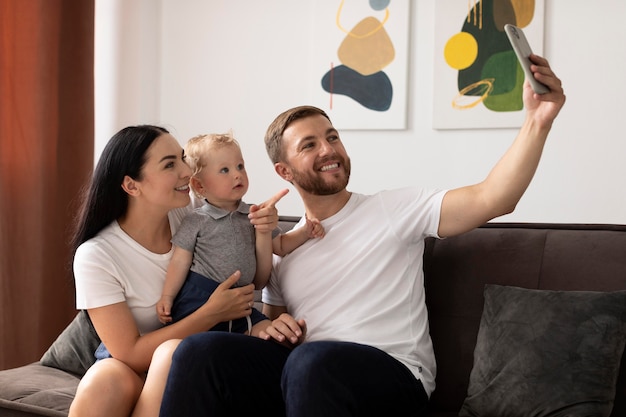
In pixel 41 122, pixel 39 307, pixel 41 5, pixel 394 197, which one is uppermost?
pixel 41 5

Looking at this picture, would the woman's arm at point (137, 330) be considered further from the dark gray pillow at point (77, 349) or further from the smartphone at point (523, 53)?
the smartphone at point (523, 53)

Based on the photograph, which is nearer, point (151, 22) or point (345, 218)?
point (345, 218)

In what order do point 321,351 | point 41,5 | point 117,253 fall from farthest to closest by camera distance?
point 41,5
point 117,253
point 321,351

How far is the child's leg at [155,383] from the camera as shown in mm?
1990

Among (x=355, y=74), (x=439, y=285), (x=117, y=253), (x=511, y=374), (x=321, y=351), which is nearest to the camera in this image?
(x=321, y=351)

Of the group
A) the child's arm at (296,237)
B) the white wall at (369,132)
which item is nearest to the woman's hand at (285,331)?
the child's arm at (296,237)

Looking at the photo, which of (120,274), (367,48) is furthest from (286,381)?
(367,48)

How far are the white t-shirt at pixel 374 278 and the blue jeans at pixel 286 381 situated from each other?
11 centimetres

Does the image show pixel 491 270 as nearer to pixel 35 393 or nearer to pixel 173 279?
pixel 173 279

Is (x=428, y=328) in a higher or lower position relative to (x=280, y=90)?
lower

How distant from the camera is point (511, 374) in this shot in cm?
206

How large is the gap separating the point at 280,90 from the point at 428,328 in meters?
2.02

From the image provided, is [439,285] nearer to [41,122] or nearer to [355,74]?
[355,74]

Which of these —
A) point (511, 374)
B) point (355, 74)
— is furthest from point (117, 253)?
point (355, 74)
